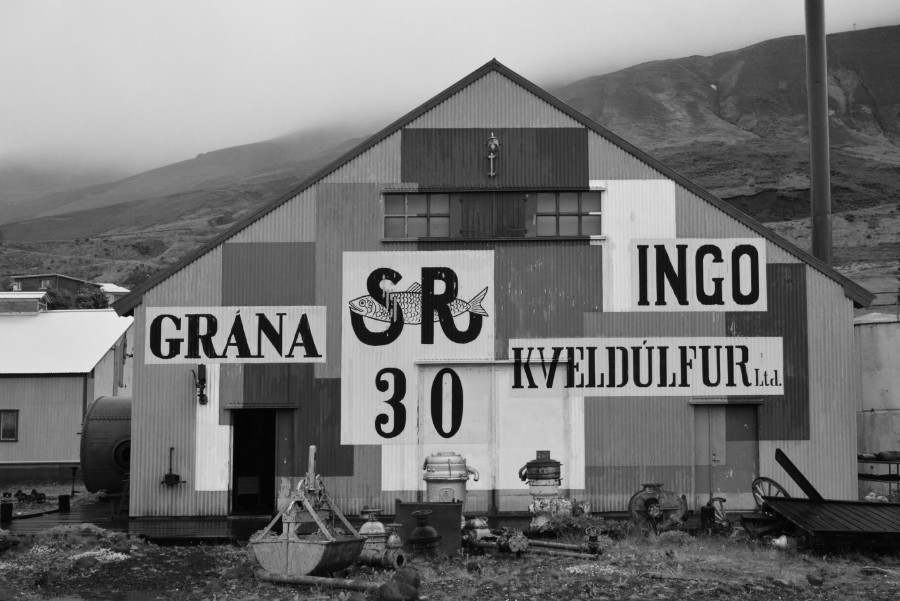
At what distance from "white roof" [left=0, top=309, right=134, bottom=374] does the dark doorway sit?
42.9 ft

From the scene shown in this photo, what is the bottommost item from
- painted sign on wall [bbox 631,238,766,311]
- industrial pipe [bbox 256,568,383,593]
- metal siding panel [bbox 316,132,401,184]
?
industrial pipe [bbox 256,568,383,593]

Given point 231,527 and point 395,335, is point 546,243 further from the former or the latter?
point 231,527

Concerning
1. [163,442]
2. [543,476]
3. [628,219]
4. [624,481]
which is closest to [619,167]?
[628,219]

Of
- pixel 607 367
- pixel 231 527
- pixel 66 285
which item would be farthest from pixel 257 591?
pixel 66 285

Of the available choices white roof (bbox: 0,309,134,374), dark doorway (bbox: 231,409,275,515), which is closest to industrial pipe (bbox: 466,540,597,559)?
dark doorway (bbox: 231,409,275,515)

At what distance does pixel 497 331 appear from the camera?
2283 cm

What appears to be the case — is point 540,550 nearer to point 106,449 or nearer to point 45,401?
point 106,449

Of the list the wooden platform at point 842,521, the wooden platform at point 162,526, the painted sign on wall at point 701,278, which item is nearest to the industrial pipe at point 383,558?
the wooden platform at point 162,526

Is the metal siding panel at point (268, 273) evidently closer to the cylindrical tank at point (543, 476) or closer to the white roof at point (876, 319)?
the cylindrical tank at point (543, 476)

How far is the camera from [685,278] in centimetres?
2291

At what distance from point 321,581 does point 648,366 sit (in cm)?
1063

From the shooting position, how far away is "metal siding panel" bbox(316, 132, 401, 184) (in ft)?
75.7

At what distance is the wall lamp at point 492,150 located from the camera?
23.0 metres

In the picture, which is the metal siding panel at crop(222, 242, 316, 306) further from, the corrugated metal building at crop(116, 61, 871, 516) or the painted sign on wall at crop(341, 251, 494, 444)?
the painted sign on wall at crop(341, 251, 494, 444)
